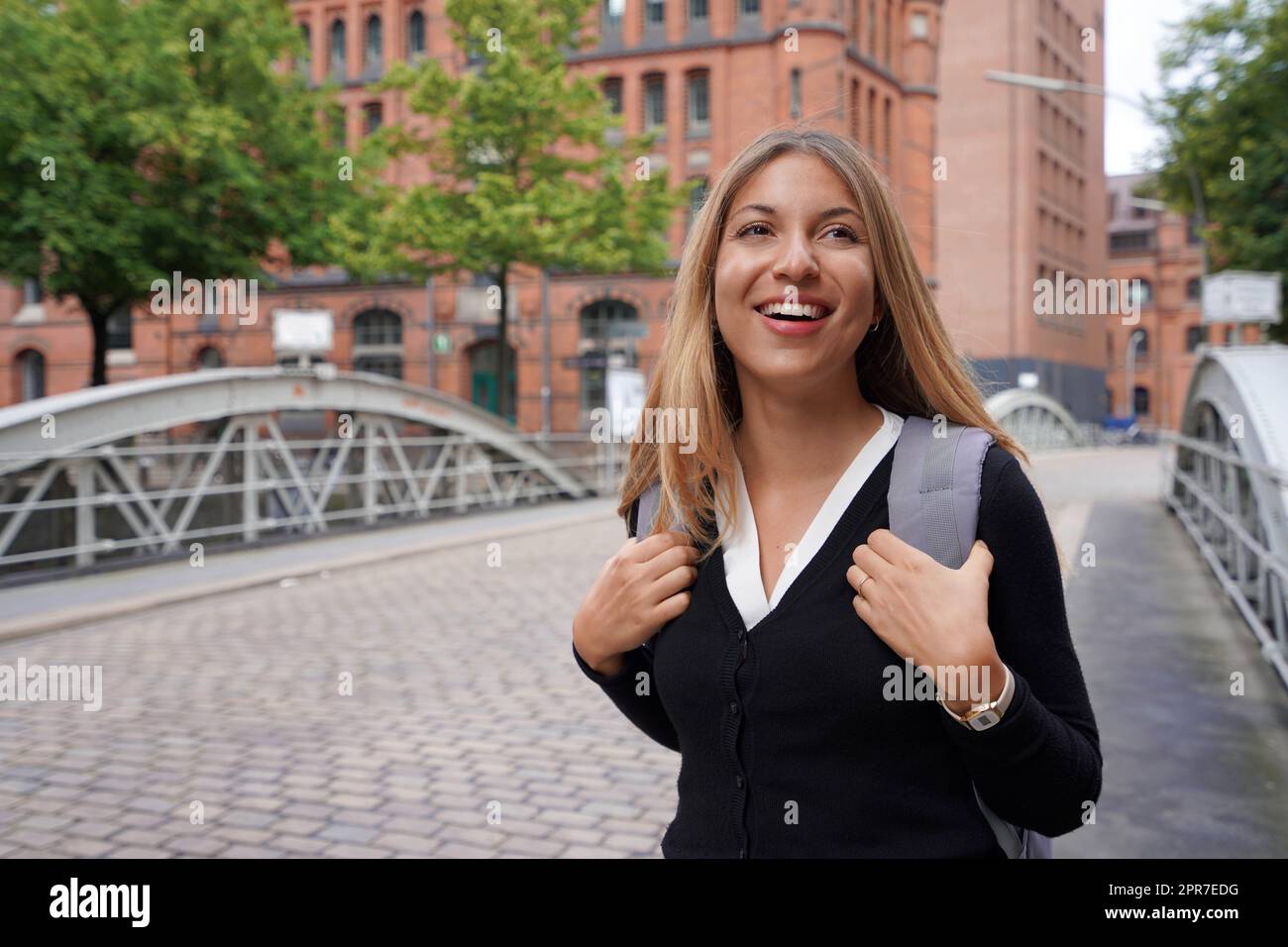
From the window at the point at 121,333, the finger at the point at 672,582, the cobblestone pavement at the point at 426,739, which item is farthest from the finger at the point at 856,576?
the window at the point at 121,333

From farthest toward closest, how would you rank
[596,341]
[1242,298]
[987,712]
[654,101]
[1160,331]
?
[1160,331] → [654,101] → [596,341] → [1242,298] → [987,712]

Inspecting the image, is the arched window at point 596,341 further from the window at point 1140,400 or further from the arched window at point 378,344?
the window at point 1140,400

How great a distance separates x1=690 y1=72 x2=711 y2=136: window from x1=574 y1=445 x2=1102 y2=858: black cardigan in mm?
36375

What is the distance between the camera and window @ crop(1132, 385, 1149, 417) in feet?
227

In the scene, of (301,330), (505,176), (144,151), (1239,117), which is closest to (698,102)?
(505,176)

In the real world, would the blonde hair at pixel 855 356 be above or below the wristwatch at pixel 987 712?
above

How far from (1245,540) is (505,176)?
1911cm

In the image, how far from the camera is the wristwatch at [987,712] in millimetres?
1437

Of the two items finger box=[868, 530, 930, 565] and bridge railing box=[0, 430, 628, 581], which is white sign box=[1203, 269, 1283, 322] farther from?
finger box=[868, 530, 930, 565]

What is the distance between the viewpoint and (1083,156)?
63.2 metres

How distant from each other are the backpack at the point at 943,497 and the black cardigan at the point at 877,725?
0.02 metres

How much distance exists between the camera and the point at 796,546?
1628 millimetres

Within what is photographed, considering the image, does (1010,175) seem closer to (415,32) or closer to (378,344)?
(415,32)

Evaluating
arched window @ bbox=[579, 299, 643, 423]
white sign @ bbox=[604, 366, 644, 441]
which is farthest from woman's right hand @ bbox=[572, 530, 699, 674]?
arched window @ bbox=[579, 299, 643, 423]
